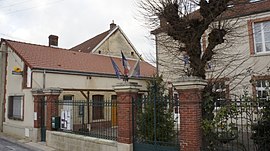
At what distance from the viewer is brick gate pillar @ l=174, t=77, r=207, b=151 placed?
22.1 ft

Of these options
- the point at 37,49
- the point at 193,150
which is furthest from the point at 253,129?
the point at 37,49

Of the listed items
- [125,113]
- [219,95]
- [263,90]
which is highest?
[263,90]

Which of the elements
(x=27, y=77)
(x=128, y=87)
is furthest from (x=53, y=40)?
(x=128, y=87)

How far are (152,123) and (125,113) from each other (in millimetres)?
936

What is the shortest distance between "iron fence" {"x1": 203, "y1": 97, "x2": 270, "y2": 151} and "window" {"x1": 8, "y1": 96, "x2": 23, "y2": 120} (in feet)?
41.1

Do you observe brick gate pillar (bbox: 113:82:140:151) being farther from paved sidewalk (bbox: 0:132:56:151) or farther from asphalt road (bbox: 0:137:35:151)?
asphalt road (bbox: 0:137:35:151)

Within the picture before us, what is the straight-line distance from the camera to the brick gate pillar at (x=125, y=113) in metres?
8.38

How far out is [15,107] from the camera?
1703 cm

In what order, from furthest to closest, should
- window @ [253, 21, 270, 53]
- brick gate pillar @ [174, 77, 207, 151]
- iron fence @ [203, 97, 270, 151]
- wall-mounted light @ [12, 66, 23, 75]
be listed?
wall-mounted light @ [12, 66, 23, 75]
window @ [253, 21, 270, 53]
brick gate pillar @ [174, 77, 207, 151]
iron fence @ [203, 97, 270, 151]

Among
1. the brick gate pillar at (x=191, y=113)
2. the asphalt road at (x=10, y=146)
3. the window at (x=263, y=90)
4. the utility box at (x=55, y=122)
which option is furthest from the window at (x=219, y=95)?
the asphalt road at (x=10, y=146)

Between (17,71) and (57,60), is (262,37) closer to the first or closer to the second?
(57,60)

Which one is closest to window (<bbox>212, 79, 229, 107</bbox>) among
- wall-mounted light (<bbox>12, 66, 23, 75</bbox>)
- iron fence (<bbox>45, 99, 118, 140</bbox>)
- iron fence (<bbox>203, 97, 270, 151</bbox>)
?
Answer: iron fence (<bbox>203, 97, 270, 151</bbox>)

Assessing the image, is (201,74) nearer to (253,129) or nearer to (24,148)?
(253,129)

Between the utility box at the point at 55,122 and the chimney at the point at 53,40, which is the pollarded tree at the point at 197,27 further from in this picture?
the chimney at the point at 53,40
